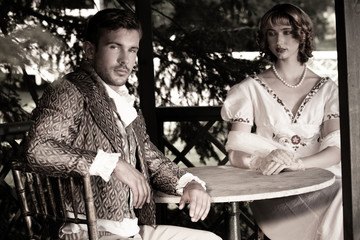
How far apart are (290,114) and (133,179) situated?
1426mm

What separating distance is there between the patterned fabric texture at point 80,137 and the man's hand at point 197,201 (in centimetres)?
17

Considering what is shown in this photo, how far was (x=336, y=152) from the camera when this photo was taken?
135 inches

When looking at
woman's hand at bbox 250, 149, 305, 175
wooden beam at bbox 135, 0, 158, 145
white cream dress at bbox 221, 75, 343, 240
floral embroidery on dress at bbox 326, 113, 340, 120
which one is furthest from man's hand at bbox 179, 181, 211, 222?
wooden beam at bbox 135, 0, 158, 145

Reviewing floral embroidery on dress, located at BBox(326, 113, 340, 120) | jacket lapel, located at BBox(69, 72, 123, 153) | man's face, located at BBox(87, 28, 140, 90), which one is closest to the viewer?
jacket lapel, located at BBox(69, 72, 123, 153)

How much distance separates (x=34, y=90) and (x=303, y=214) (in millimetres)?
3483

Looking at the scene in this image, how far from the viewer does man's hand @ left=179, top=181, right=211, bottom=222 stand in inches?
102

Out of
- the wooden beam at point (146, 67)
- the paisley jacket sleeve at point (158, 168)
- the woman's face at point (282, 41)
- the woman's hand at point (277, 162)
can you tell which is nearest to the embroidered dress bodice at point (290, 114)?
the woman's face at point (282, 41)

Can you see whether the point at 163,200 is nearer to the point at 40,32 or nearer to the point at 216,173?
the point at 216,173

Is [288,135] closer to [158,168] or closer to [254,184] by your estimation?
[254,184]

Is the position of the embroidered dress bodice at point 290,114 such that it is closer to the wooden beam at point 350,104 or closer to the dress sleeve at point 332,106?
the dress sleeve at point 332,106

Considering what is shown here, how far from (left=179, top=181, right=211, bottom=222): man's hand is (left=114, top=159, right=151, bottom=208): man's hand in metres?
0.24

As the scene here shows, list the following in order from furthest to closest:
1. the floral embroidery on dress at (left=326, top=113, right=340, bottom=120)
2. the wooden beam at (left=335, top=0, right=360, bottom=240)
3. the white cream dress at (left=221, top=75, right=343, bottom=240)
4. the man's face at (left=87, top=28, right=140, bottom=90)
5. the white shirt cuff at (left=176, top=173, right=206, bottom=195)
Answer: the floral embroidery on dress at (left=326, top=113, right=340, bottom=120) → the white cream dress at (left=221, top=75, right=343, bottom=240) → the white shirt cuff at (left=176, top=173, right=206, bottom=195) → the man's face at (left=87, top=28, right=140, bottom=90) → the wooden beam at (left=335, top=0, right=360, bottom=240)

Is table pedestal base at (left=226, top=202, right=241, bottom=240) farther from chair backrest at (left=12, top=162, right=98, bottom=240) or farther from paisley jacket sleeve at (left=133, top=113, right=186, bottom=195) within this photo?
chair backrest at (left=12, top=162, right=98, bottom=240)

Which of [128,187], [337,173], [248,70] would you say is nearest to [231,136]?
[337,173]
